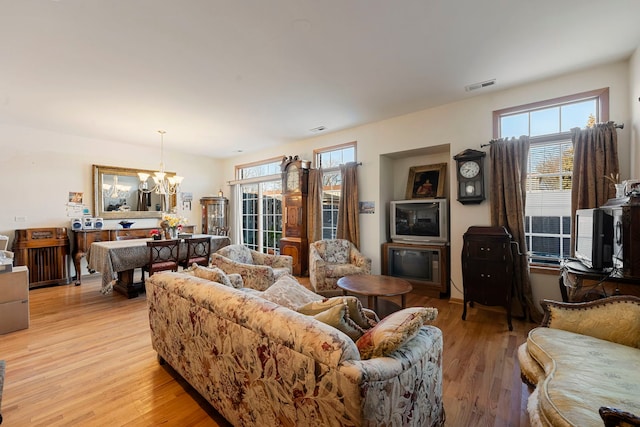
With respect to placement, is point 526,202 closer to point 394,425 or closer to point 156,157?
point 394,425

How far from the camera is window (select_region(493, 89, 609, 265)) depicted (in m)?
3.03

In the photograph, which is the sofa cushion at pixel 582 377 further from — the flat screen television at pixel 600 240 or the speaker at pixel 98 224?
the speaker at pixel 98 224

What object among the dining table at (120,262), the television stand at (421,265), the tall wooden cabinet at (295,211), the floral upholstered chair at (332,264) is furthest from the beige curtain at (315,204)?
the dining table at (120,262)

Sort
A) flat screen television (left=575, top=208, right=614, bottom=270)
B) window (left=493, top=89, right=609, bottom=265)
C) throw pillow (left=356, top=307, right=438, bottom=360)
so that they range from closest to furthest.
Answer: throw pillow (left=356, top=307, right=438, bottom=360) < flat screen television (left=575, top=208, right=614, bottom=270) < window (left=493, top=89, right=609, bottom=265)

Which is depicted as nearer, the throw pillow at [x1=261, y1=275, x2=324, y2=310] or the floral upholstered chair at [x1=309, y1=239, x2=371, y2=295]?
the throw pillow at [x1=261, y1=275, x2=324, y2=310]

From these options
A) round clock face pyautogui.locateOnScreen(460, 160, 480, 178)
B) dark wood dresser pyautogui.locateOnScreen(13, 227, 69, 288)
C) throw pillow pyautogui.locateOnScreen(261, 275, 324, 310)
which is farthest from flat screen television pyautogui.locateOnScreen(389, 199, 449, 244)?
dark wood dresser pyautogui.locateOnScreen(13, 227, 69, 288)

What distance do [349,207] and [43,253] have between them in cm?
530

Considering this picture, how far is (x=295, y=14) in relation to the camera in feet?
6.63

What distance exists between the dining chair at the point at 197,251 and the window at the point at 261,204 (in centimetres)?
187

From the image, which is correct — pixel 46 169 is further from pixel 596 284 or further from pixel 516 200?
pixel 596 284

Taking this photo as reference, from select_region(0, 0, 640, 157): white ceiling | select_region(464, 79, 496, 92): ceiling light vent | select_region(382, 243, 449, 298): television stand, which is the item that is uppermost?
select_region(0, 0, 640, 157): white ceiling

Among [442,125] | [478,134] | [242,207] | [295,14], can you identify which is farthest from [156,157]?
[478,134]

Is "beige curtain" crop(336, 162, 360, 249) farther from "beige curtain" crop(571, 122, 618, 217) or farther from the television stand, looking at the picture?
"beige curtain" crop(571, 122, 618, 217)

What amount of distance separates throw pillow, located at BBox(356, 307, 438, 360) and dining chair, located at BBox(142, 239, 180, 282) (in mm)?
3664
